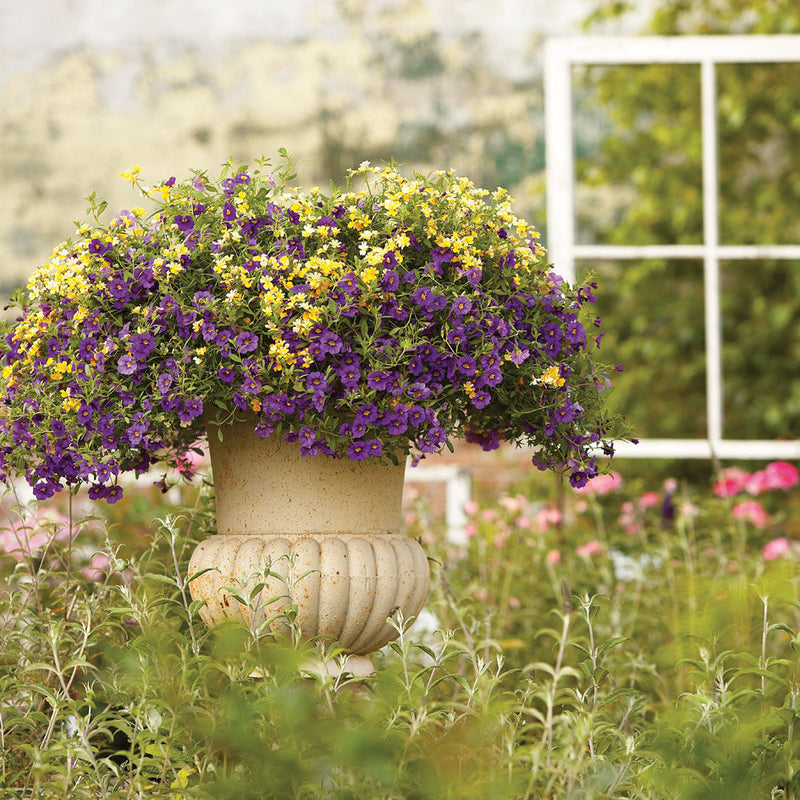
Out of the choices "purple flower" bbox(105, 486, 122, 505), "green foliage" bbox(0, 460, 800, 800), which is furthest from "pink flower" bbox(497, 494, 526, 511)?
"purple flower" bbox(105, 486, 122, 505)

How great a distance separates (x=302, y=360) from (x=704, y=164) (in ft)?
7.86

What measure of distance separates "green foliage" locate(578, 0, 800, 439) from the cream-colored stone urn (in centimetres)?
208

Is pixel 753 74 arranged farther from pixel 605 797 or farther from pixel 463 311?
pixel 605 797

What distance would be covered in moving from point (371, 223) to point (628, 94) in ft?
8.05

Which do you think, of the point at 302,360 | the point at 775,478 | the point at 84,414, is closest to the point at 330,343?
the point at 302,360

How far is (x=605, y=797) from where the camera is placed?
49.9 inches

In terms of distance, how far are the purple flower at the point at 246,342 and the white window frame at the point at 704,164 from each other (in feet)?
6.64

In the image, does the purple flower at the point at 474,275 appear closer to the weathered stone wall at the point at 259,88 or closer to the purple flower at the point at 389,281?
the purple flower at the point at 389,281

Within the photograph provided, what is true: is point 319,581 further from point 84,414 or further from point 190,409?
point 84,414

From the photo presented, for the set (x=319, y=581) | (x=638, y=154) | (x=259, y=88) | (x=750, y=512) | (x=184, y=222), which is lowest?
(x=750, y=512)

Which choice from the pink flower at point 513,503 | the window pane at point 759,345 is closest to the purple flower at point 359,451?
the pink flower at point 513,503

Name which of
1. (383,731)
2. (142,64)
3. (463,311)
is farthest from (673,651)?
(142,64)

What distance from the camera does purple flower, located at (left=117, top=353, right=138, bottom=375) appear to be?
160 centimetres

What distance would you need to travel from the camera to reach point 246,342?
1607 mm
